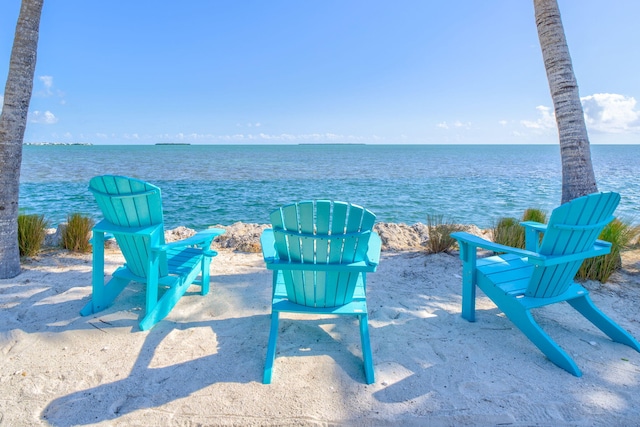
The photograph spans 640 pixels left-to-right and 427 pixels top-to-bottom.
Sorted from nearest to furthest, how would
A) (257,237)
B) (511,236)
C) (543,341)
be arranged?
(543,341), (511,236), (257,237)

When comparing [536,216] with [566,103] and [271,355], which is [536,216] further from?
[271,355]

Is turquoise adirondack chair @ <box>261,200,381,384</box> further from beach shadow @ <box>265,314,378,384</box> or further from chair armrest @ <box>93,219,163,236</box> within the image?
chair armrest @ <box>93,219,163,236</box>

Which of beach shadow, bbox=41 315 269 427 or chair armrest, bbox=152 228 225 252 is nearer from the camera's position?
beach shadow, bbox=41 315 269 427

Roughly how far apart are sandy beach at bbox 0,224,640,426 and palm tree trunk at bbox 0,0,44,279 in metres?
0.53

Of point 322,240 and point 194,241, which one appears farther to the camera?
point 194,241

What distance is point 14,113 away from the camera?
3607 millimetres

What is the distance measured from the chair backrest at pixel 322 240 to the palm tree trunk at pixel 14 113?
126 inches

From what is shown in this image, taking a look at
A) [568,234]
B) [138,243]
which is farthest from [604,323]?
[138,243]

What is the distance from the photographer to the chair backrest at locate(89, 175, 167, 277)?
2662 millimetres

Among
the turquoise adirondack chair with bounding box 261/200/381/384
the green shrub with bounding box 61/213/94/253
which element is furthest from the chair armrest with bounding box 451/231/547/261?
the green shrub with bounding box 61/213/94/253

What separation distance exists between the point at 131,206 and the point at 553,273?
3.07 m

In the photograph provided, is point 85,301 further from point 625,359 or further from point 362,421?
point 625,359

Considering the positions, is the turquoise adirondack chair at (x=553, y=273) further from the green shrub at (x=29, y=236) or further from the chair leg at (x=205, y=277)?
the green shrub at (x=29, y=236)

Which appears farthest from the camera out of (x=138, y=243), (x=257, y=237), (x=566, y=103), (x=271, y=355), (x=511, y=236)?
(x=257, y=237)
